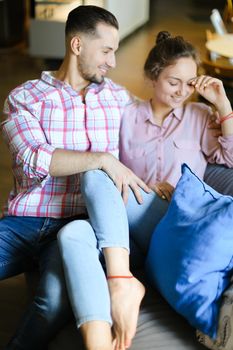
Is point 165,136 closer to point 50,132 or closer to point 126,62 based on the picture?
point 50,132

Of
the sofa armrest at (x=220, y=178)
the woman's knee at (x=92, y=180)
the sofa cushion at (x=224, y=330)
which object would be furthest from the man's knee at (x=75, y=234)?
the sofa armrest at (x=220, y=178)

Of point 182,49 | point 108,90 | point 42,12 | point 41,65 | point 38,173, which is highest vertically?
point 182,49

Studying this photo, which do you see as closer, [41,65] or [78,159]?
[78,159]

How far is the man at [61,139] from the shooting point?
1.73m

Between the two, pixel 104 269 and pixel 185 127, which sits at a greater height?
pixel 185 127

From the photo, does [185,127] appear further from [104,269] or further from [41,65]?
[41,65]

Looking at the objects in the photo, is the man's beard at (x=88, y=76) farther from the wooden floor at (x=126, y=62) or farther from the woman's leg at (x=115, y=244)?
the woman's leg at (x=115, y=244)

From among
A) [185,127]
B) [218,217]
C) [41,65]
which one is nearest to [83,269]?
[218,217]

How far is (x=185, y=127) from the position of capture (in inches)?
75.2

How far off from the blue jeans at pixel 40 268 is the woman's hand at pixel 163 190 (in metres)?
0.35

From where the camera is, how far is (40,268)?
1687 mm

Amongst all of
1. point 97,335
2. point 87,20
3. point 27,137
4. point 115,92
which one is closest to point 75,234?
point 97,335

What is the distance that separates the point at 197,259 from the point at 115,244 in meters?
0.24

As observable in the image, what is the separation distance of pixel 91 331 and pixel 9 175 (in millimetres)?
1968
